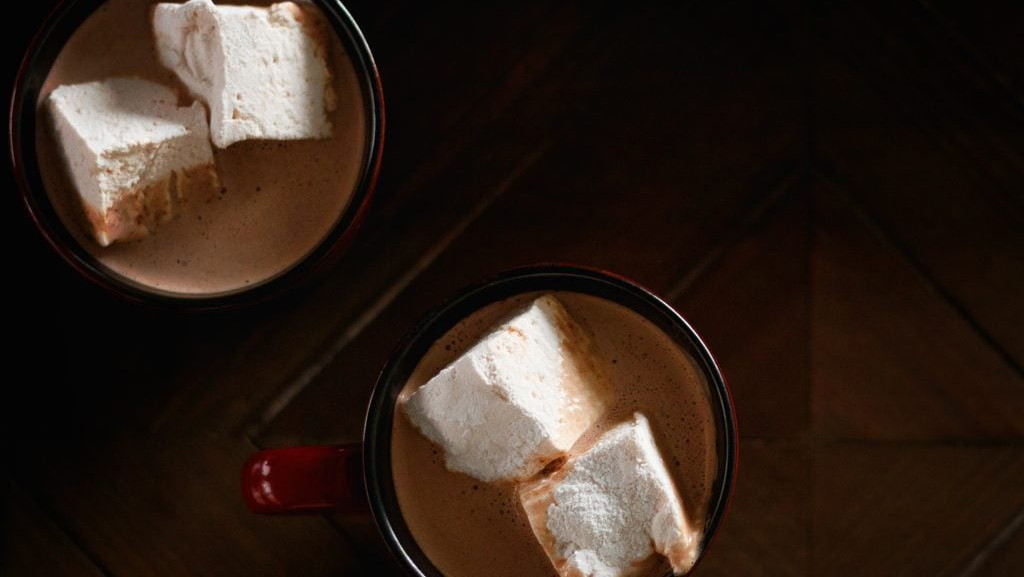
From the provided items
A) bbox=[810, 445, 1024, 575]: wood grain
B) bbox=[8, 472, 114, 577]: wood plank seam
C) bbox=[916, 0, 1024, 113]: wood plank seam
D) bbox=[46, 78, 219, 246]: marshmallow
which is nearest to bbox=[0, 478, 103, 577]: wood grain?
bbox=[8, 472, 114, 577]: wood plank seam

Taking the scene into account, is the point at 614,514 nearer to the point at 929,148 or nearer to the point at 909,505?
the point at 909,505

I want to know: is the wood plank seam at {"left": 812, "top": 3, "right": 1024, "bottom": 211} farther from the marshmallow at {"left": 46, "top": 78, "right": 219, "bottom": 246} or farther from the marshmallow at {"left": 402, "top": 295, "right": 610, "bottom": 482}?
the marshmallow at {"left": 46, "top": 78, "right": 219, "bottom": 246}

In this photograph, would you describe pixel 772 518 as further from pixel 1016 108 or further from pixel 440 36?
pixel 440 36

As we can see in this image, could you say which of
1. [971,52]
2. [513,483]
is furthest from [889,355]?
[513,483]

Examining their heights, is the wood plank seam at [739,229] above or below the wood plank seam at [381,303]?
above

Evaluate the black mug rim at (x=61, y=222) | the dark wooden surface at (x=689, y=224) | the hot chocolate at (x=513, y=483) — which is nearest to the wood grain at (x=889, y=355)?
the dark wooden surface at (x=689, y=224)

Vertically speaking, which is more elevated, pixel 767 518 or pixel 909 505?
pixel 909 505

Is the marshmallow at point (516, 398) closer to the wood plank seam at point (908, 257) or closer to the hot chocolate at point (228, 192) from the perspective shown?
the hot chocolate at point (228, 192)
